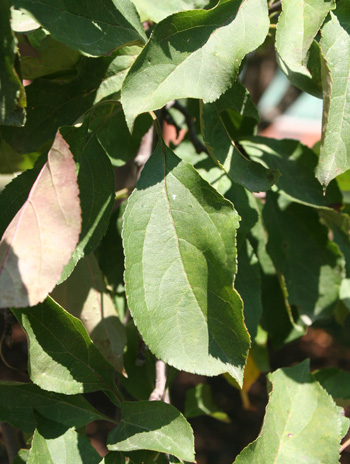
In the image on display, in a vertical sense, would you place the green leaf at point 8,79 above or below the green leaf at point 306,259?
above

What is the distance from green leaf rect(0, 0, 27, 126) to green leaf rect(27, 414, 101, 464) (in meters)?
0.39

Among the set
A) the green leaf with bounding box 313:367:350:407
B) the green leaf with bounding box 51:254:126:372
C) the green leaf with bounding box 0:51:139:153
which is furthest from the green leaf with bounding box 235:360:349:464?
the green leaf with bounding box 0:51:139:153

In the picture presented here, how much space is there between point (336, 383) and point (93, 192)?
591 mm

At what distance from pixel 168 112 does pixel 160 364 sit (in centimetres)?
54

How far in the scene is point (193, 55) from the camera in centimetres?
64

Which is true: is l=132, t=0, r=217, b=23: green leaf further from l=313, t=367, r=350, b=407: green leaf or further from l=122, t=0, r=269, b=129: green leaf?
l=313, t=367, r=350, b=407: green leaf

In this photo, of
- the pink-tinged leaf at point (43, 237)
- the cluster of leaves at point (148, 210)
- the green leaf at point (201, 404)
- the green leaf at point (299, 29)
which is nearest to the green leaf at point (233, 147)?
the cluster of leaves at point (148, 210)

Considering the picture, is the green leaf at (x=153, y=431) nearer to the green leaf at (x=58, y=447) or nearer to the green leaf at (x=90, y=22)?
the green leaf at (x=58, y=447)

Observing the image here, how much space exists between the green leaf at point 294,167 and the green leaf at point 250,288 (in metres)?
0.13

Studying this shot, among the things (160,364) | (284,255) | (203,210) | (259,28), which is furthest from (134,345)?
(259,28)

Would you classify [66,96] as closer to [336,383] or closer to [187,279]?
[187,279]

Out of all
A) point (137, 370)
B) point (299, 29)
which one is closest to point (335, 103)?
point (299, 29)

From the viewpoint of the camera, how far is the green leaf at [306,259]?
1011mm

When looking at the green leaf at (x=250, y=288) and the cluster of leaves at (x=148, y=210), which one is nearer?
the cluster of leaves at (x=148, y=210)
